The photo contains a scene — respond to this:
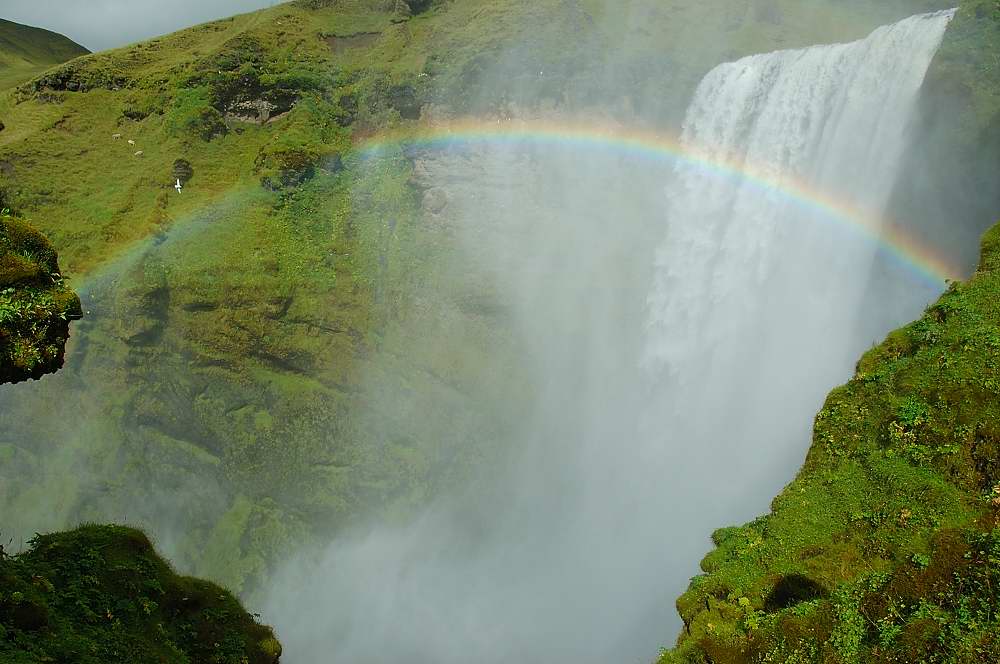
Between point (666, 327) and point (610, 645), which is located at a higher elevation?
point (666, 327)

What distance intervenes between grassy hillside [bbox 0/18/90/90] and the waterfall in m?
58.0

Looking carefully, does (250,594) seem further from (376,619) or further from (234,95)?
(234,95)

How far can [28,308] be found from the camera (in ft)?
24.5

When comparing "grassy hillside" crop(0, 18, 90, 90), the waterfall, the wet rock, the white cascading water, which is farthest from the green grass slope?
"grassy hillside" crop(0, 18, 90, 90)

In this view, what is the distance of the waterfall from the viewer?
75.7 feet

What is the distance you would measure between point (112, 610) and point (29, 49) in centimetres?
9489

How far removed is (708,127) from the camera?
31.4 metres

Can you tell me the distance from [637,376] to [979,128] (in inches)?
708

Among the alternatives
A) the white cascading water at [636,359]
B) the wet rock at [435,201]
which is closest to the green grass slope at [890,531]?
the white cascading water at [636,359]

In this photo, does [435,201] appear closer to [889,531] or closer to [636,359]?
[636,359]

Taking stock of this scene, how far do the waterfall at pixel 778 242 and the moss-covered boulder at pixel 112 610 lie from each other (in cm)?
2107

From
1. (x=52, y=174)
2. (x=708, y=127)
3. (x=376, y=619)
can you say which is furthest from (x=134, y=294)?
(x=708, y=127)

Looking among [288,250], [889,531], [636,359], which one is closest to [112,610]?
[889,531]

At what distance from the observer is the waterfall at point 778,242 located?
23078 mm
